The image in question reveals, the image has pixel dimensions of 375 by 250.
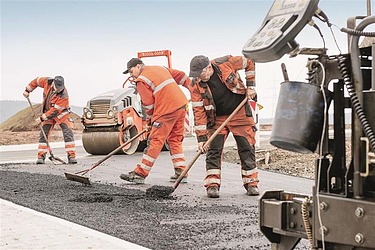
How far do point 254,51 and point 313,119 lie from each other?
0.39 m

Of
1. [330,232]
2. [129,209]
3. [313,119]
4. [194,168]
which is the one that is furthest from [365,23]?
[194,168]

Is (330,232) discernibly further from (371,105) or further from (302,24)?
(302,24)

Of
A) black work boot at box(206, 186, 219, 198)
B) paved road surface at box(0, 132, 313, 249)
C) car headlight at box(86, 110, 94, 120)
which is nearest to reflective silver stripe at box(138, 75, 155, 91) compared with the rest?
paved road surface at box(0, 132, 313, 249)

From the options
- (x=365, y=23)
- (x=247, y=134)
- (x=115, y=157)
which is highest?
(x=365, y=23)

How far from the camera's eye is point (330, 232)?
2646 mm

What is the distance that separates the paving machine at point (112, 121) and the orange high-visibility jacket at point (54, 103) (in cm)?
100

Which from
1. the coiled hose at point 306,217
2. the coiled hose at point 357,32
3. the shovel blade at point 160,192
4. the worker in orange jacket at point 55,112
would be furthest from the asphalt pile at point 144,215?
the worker in orange jacket at point 55,112

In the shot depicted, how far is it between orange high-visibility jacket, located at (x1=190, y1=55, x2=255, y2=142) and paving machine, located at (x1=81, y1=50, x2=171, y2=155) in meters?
5.74

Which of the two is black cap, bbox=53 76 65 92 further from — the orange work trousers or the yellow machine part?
the orange work trousers

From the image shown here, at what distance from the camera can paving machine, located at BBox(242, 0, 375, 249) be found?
2.54 meters

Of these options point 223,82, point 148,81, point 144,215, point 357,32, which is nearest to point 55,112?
point 148,81

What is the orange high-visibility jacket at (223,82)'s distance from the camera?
23.4ft

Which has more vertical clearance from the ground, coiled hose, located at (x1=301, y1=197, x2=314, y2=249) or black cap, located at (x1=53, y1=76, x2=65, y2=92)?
black cap, located at (x1=53, y1=76, x2=65, y2=92)

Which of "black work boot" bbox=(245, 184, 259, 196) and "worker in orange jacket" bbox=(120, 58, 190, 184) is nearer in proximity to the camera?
"black work boot" bbox=(245, 184, 259, 196)
